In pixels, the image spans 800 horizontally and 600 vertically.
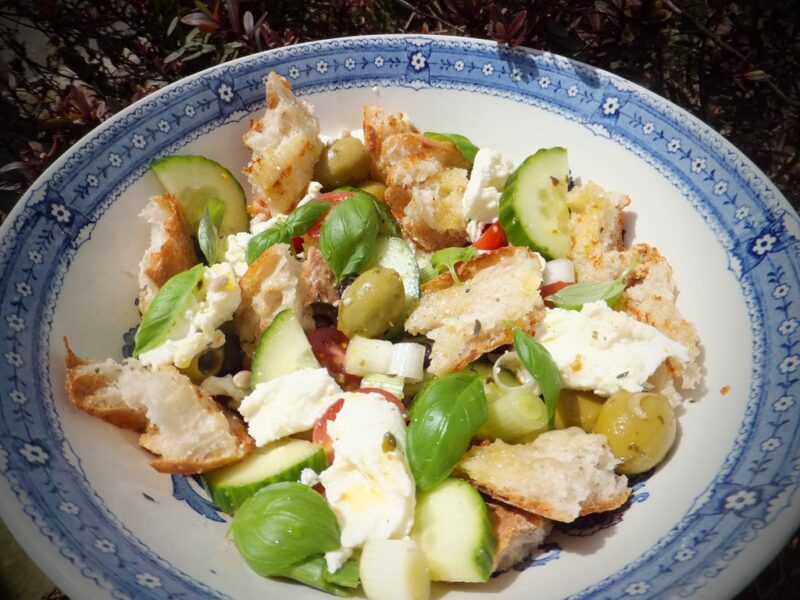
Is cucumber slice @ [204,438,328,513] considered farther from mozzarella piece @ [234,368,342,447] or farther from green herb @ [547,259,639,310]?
green herb @ [547,259,639,310]

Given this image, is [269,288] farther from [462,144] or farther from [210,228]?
[462,144]

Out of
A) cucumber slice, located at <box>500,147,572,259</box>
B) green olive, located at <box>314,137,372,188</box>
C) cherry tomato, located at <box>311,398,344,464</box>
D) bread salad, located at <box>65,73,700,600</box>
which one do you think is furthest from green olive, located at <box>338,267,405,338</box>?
green olive, located at <box>314,137,372,188</box>

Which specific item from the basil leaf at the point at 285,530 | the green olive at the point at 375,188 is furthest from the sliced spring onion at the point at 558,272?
the basil leaf at the point at 285,530

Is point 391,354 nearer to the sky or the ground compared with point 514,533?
nearer to the sky

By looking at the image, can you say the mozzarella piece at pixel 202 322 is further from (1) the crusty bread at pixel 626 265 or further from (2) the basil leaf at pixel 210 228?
(1) the crusty bread at pixel 626 265

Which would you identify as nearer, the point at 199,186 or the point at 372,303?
the point at 372,303

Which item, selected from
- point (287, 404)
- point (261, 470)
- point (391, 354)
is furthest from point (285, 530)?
point (391, 354)

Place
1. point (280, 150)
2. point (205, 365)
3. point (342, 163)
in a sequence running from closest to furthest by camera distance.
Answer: point (205, 365) → point (280, 150) → point (342, 163)
